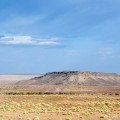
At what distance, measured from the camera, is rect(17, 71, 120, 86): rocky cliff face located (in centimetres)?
17425

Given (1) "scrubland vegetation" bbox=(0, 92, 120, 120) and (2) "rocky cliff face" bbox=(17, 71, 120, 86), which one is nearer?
(1) "scrubland vegetation" bbox=(0, 92, 120, 120)

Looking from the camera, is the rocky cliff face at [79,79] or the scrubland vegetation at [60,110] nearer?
the scrubland vegetation at [60,110]

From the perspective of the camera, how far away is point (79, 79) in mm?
178250

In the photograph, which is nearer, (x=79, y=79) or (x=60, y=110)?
(x=60, y=110)

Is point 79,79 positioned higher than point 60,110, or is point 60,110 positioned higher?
point 79,79

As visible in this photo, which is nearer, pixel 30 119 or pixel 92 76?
pixel 30 119

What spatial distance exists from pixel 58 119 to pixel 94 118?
3104mm

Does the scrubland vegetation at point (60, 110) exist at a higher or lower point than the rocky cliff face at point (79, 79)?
lower

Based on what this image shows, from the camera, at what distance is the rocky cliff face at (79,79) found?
174 m

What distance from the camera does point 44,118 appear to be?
31.4 meters

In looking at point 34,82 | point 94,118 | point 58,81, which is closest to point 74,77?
point 58,81

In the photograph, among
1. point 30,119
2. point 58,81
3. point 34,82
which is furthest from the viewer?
point 34,82

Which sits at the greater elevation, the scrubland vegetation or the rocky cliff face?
the rocky cliff face

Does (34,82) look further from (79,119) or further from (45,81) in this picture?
(79,119)
